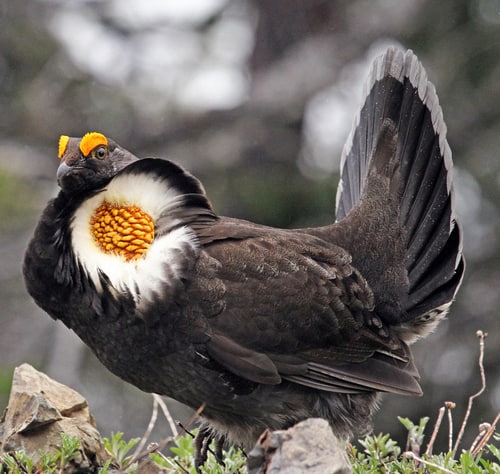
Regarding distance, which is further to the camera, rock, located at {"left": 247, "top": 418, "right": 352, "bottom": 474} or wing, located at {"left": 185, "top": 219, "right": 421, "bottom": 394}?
wing, located at {"left": 185, "top": 219, "right": 421, "bottom": 394}

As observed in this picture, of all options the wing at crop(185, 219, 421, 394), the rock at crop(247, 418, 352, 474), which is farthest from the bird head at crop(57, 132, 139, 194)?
the rock at crop(247, 418, 352, 474)

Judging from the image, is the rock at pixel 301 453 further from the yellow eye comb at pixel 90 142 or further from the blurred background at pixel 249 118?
the blurred background at pixel 249 118

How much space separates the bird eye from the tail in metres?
1.47

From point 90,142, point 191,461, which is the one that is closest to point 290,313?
point 191,461

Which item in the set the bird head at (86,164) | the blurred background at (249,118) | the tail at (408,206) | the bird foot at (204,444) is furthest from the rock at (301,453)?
the blurred background at (249,118)

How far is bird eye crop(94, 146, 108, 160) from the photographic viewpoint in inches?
218

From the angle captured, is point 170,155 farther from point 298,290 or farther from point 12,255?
point 298,290

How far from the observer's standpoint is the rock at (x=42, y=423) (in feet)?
17.4

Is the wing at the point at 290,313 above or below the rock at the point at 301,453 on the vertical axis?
above

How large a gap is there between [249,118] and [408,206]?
616 cm

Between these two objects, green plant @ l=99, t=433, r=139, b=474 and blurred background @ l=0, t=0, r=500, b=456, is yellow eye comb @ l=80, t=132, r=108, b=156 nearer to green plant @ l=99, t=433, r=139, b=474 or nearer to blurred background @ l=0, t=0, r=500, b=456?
green plant @ l=99, t=433, r=139, b=474

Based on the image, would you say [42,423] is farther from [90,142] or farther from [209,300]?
[90,142]

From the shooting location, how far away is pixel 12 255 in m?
10.5

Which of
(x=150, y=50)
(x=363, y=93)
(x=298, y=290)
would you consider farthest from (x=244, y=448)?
(x=150, y=50)
